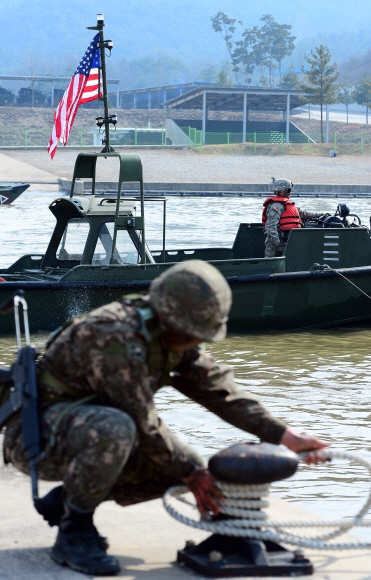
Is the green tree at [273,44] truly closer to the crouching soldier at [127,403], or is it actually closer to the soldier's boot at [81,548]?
the crouching soldier at [127,403]

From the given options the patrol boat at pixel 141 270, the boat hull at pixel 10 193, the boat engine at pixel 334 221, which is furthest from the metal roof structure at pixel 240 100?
the patrol boat at pixel 141 270

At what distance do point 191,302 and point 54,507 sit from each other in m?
1.11

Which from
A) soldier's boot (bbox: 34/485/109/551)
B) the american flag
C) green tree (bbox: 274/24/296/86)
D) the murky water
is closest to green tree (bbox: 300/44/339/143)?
the american flag

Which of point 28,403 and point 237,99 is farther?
point 237,99

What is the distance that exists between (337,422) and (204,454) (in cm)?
142

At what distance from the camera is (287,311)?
1194 cm

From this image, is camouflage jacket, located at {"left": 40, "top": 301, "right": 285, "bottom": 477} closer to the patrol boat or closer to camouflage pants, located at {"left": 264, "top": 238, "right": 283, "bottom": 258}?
the patrol boat

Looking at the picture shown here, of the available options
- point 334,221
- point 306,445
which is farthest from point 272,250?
point 306,445

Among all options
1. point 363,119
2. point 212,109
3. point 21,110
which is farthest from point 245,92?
point 363,119

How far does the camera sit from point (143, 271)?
11.3 metres

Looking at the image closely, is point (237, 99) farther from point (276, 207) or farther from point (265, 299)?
point (265, 299)

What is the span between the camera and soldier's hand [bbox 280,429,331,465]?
13.1 feet

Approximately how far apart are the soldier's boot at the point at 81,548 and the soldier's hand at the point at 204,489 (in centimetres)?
39

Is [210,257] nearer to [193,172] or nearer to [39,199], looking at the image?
[39,199]
